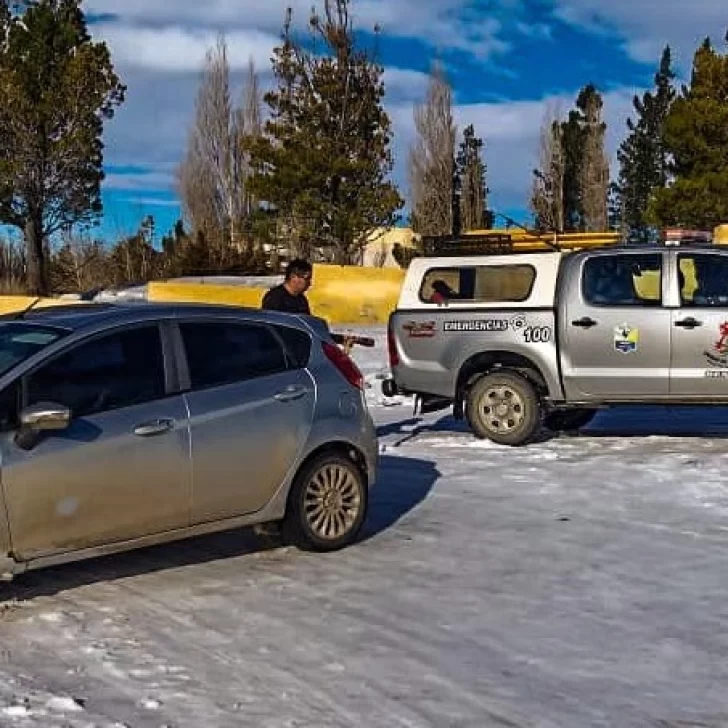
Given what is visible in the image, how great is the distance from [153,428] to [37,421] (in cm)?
71

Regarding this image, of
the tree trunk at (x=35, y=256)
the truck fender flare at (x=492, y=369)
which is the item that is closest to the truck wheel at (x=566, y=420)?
the truck fender flare at (x=492, y=369)

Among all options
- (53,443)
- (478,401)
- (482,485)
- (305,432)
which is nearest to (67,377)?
(53,443)

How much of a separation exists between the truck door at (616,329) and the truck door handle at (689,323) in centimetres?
11

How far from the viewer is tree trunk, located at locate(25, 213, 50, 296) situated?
37356 millimetres

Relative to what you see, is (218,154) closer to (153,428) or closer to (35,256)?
(35,256)

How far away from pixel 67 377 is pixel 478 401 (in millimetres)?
6078

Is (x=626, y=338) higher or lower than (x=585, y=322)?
lower

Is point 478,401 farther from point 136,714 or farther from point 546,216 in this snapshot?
point 546,216

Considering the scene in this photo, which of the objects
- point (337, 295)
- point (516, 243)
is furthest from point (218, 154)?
point (516, 243)

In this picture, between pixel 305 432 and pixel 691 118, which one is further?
pixel 691 118

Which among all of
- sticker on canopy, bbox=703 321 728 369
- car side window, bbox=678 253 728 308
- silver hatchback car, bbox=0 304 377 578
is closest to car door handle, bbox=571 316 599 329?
car side window, bbox=678 253 728 308

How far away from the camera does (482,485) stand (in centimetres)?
928

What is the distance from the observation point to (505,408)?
37.1 feet

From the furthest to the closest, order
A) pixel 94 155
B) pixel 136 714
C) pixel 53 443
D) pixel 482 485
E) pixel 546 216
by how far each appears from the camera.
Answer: pixel 546 216, pixel 94 155, pixel 482 485, pixel 53 443, pixel 136 714
